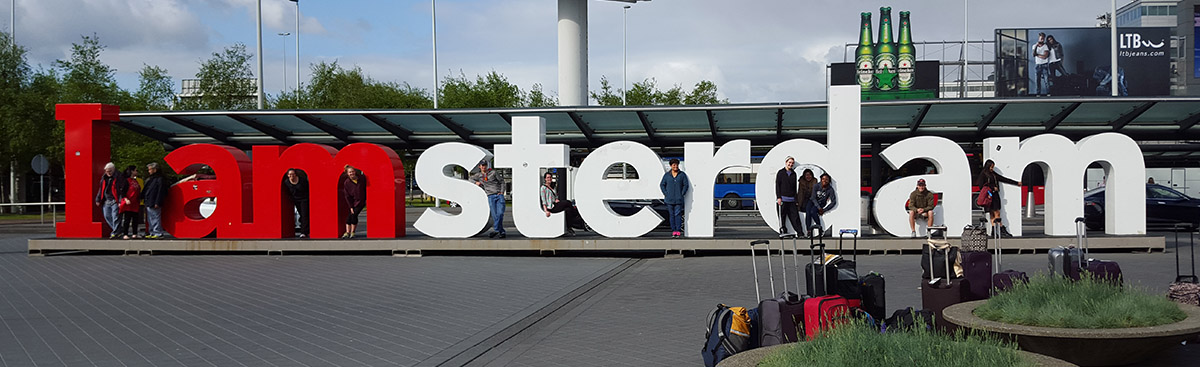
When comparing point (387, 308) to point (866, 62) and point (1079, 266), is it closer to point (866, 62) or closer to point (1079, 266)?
point (1079, 266)

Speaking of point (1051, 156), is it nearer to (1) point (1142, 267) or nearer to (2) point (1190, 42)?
(1) point (1142, 267)

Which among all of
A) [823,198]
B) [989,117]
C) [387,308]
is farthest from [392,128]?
[989,117]

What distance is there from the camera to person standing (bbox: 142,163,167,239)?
59.7 ft

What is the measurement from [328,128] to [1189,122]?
18.3 metres

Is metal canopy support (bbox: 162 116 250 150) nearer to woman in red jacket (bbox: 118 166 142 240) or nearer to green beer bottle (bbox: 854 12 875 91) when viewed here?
woman in red jacket (bbox: 118 166 142 240)

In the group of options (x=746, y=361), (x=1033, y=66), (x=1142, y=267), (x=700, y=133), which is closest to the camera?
(x=746, y=361)

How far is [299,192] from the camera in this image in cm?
1830

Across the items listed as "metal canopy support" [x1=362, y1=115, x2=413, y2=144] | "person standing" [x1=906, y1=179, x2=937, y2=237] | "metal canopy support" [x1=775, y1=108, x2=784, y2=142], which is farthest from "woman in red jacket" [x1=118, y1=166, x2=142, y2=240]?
"person standing" [x1=906, y1=179, x2=937, y2=237]

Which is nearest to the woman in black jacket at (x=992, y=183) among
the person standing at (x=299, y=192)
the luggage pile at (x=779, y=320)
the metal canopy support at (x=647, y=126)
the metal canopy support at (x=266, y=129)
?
the metal canopy support at (x=647, y=126)

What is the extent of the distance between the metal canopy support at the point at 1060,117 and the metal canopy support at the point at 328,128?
15.4m

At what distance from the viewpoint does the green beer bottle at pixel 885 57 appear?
1781 inches

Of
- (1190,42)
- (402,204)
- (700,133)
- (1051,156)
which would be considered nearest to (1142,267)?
(1051,156)

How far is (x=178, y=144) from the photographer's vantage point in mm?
22469

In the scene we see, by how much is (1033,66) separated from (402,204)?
3901 cm
